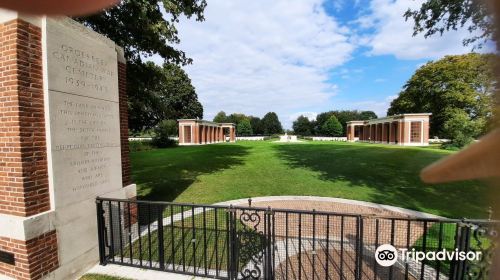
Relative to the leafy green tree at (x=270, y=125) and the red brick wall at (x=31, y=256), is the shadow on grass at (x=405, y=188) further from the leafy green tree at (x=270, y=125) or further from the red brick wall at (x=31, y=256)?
the leafy green tree at (x=270, y=125)

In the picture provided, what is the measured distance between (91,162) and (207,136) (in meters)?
42.0

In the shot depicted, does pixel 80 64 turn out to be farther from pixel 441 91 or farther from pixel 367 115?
pixel 367 115

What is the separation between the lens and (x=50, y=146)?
3.86 meters

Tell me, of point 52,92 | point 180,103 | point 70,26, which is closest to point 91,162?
point 52,92

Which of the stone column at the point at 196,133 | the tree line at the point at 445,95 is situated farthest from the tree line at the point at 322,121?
the stone column at the point at 196,133

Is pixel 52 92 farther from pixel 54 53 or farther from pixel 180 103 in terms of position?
pixel 180 103

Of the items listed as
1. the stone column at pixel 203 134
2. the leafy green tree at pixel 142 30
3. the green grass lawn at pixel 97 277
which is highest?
the leafy green tree at pixel 142 30

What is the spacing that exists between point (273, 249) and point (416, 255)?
2.67m

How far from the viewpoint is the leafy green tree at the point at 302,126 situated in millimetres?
89438

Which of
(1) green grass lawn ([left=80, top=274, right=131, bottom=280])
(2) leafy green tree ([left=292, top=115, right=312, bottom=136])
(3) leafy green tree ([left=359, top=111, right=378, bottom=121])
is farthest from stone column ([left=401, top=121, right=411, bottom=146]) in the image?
(3) leafy green tree ([left=359, top=111, right=378, bottom=121])

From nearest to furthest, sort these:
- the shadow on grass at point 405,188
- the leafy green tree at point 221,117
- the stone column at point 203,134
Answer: the shadow on grass at point 405,188 < the stone column at point 203,134 < the leafy green tree at point 221,117

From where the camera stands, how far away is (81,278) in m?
4.31

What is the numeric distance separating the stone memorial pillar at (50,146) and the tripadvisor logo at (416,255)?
4732 mm

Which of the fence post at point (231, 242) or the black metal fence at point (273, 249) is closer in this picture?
the black metal fence at point (273, 249)
